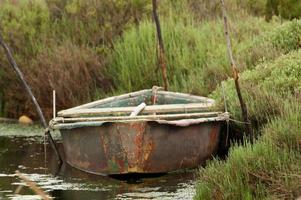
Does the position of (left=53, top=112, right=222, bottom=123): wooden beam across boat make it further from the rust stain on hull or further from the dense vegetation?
the dense vegetation

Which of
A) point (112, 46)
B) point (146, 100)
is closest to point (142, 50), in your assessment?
point (112, 46)

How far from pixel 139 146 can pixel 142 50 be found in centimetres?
579

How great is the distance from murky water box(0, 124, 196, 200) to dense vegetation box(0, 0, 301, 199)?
1.60 m

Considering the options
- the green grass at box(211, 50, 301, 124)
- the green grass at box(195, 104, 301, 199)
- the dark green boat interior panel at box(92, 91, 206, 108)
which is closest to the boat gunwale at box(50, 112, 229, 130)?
the green grass at box(211, 50, 301, 124)

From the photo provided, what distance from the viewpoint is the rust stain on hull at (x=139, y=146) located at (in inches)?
438

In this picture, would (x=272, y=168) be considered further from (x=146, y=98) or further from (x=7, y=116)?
(x=7, y=116)

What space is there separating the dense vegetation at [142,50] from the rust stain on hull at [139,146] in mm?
722

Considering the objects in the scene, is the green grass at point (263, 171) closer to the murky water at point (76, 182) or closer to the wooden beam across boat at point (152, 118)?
the murky water at point (76, 182)

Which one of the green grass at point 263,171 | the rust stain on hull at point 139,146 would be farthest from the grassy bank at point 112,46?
the green grass at point 263,171

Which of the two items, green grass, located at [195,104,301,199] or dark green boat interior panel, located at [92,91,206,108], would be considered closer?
green grass, located at [195,104,301,199]

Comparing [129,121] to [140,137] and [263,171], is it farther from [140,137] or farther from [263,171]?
[263,171]

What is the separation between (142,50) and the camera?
16.7 metres

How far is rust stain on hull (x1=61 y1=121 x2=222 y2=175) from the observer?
11.1 metres

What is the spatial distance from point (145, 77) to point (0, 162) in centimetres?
408
